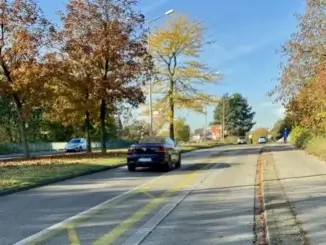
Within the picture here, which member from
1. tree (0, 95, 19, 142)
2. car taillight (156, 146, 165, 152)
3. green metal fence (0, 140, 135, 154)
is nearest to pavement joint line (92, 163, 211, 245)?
car taillight (156, 146, 165, 152)

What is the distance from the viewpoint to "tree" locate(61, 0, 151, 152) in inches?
1318

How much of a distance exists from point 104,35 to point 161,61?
16915 millimetres

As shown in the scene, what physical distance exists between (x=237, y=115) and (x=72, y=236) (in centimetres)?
13085

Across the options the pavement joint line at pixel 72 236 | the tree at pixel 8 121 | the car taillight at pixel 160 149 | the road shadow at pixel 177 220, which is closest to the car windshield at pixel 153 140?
the car taillight at pixel 160 149

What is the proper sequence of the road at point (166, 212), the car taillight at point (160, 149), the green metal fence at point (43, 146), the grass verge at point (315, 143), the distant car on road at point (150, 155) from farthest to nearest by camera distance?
the green metal fence at point (43, 146) < the grass verge at point (315, 143) < the car taillight at point (160, 149) < the distant car on road at point (150, 155) < the road at point (166, 212)

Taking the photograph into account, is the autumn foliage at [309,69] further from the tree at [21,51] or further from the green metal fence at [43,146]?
the green metal fence at [43,146]

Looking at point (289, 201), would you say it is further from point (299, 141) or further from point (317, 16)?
point (299, 141)

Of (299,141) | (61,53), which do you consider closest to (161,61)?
(299,141)

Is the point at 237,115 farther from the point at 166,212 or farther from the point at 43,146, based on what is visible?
the point at 166,212

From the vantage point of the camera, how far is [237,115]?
13750 cm

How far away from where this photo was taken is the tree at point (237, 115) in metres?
136

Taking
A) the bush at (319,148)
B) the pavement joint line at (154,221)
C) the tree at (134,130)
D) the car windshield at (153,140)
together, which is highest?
the tree at (134,130)

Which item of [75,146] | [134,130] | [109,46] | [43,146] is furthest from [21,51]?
[134,130]

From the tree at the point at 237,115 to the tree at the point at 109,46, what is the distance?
101m
